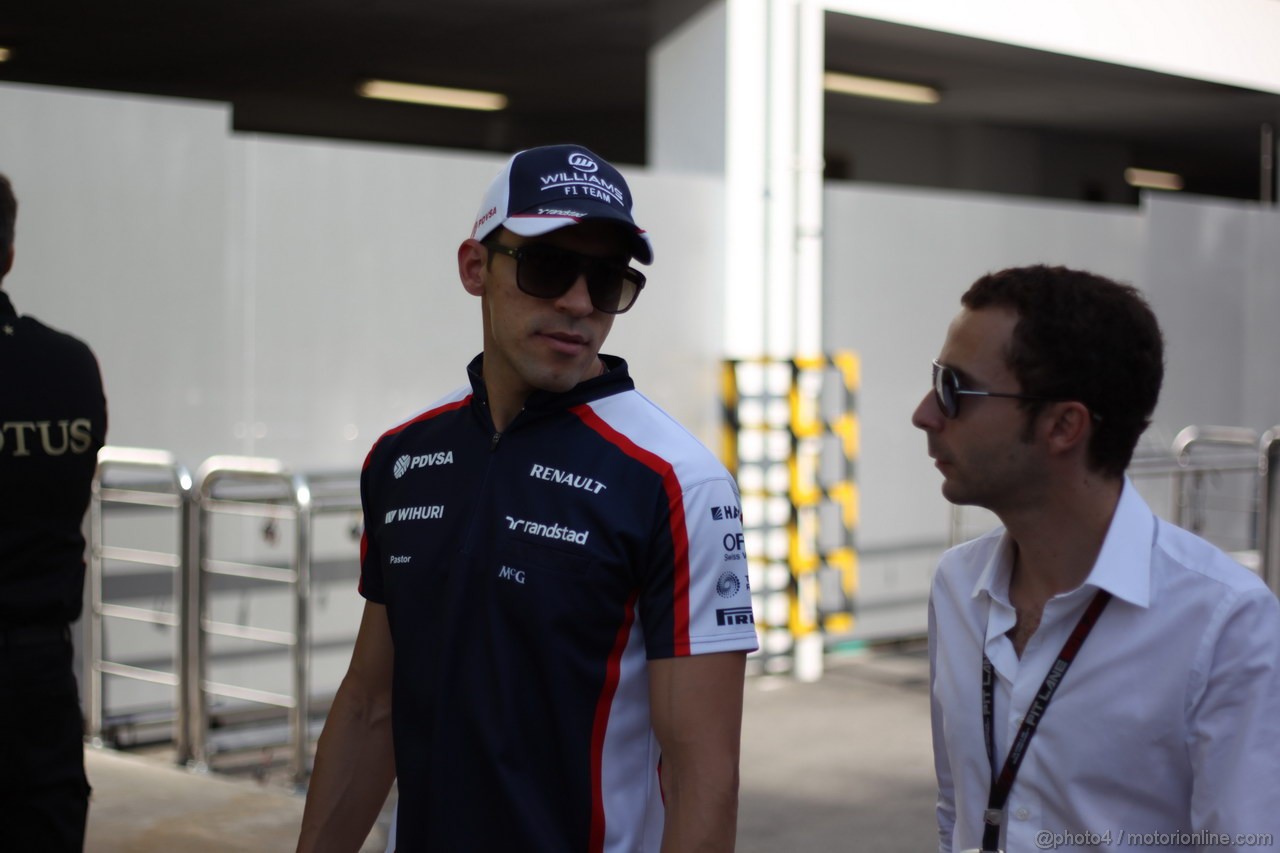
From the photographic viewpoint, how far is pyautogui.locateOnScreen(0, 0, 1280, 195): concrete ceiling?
943 centimetres

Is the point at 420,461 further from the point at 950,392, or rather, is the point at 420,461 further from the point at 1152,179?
the point at 1152,179

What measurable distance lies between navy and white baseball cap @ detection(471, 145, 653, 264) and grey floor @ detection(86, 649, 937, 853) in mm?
3167

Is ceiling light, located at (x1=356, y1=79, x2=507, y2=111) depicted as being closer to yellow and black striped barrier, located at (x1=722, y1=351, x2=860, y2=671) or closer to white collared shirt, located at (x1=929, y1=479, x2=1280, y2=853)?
yellow and black striped barrier, located at (x1=722, y1=351, x2=860, y2=671)

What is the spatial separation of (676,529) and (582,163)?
49 cm

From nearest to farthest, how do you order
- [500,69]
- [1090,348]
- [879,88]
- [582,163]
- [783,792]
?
1. [1090,348]
2. [582,163]
3. [783,792]
4. [500,69]
5. [879,88]

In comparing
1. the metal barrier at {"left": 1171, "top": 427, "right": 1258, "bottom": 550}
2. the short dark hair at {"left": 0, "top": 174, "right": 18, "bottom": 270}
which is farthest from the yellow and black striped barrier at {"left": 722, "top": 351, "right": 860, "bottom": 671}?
the short dark hair at {"left": 0, "top": 174, "right": 18, "bottom": 270}

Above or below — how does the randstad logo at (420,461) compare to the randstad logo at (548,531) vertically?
above

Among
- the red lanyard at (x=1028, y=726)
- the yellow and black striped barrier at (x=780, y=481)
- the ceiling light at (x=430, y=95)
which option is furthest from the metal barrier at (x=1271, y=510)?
the ceiling light at (x=430, y=95)

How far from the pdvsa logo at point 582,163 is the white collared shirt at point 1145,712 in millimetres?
766

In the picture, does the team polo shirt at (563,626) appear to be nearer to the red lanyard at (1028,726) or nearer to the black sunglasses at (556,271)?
the black sunglasses at (556,271)

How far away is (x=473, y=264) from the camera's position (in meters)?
2.12

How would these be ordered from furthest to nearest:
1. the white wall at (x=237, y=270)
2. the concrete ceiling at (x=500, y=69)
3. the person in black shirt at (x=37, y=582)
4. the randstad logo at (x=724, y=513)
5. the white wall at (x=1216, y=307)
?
the white wall at (x=1216, y=307) → the concrete ceiling at (x=500, y=69) → the white wall at (x=237, y=270) → the person in black shirt at (x=37, y=582) → the randstad logo at (x=724, y=513)

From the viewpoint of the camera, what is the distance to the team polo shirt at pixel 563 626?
1893mm

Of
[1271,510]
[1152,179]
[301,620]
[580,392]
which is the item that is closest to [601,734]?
[580,392]
